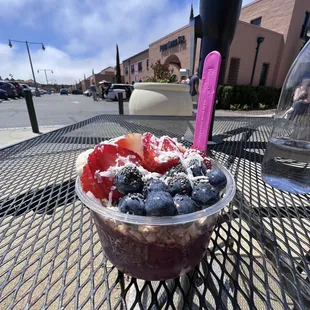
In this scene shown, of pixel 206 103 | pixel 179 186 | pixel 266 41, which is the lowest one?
pixel 179 186

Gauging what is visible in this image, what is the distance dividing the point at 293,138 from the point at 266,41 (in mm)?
14588

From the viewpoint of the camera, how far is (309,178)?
2.91 feet

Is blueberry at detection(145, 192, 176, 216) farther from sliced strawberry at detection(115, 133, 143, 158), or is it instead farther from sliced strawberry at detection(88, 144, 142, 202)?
sliced strawberry at detection(115, 133, 143, 158)

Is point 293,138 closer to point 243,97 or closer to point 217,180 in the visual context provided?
A: point 217,180

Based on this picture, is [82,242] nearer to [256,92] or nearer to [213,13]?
[213,13]

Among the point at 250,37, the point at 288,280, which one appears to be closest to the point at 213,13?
the point at 288,280

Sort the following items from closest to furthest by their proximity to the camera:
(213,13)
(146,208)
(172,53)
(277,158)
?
(146,208)
(277,158)
(213,13)
(172,53)

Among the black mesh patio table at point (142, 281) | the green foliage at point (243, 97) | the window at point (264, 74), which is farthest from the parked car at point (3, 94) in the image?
the window at point (264, 74)

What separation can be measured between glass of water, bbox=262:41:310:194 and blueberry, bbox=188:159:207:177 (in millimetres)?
572

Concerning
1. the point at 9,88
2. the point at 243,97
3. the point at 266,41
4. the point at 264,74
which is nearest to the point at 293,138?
the point at 243,97

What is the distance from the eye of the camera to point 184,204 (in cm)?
43

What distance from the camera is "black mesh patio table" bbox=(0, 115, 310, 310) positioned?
46 centimetres

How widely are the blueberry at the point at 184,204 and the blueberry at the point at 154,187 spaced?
0.04m

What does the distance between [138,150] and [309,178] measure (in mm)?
833
